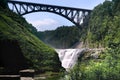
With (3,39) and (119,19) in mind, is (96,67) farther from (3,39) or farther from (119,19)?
(119,19)

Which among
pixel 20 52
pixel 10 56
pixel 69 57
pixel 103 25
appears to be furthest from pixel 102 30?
pixel 10 56

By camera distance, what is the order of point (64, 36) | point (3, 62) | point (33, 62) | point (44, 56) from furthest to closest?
point (64, 36) < point (44, 56) < point (33, 62) < point (3, 62)

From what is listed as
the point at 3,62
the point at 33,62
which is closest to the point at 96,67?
the point at 3,62

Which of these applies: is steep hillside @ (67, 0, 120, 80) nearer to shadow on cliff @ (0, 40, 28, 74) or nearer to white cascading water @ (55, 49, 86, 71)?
white cascading water @ (55, 49, 86, 71)

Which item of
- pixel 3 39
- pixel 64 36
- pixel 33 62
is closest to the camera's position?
pixel 3 39

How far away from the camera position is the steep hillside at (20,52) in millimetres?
31953

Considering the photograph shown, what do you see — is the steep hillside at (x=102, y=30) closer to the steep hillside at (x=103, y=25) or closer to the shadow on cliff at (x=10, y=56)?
the steep hillside at (x=103, y=25)

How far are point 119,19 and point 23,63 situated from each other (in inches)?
2191

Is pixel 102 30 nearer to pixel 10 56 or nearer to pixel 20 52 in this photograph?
pixel 20 52

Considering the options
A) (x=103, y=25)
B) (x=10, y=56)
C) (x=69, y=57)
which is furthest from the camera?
(x=103, y=25)

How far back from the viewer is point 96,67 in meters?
23.4

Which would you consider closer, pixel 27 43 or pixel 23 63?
pixel 23 63

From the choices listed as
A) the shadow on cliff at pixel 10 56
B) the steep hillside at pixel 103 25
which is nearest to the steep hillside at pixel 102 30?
the steep hillside at pixel 103 25

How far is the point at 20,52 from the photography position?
33.8m
